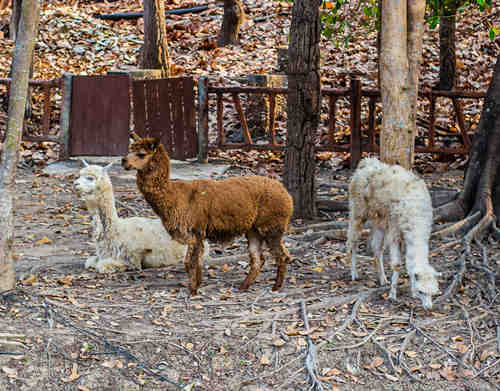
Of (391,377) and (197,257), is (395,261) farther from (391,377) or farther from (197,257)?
(197,257)

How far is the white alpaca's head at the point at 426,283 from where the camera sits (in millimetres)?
6082

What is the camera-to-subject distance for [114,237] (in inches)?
302

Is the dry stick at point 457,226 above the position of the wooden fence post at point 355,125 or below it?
below

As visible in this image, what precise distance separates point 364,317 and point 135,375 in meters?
2.19

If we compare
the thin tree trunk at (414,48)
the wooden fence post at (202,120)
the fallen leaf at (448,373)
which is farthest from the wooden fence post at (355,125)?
the fallen leaf at (448,373)

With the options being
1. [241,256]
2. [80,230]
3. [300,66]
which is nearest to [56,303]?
[241,256]

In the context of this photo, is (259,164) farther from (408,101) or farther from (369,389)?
(369,389)

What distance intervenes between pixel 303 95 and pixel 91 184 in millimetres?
3532

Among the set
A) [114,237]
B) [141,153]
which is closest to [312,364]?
[141,153]

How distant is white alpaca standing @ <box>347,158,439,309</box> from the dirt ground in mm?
368

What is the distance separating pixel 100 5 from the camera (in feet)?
89.4

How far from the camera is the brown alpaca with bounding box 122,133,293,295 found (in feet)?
21.8

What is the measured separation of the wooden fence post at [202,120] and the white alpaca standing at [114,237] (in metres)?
6.99

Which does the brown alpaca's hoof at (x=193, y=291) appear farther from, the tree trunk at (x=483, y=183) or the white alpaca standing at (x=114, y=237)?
the tree trunk at (x=483, y=183)
